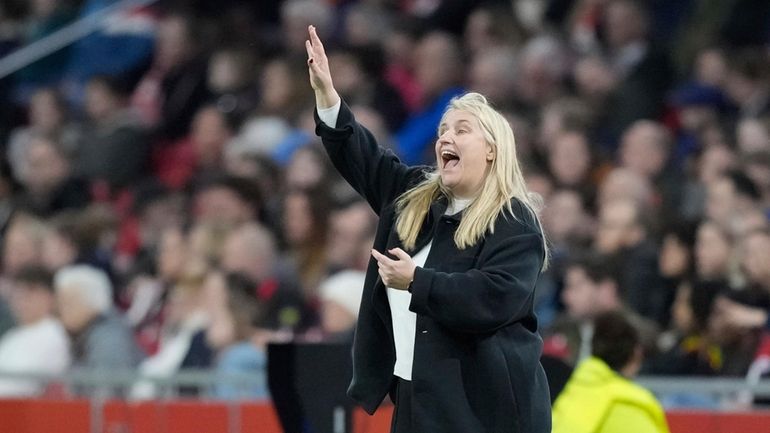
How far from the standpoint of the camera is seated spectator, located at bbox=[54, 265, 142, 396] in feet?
33.3

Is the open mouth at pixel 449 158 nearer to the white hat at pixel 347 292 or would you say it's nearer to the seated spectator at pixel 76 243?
the white hat at pixel 347 292

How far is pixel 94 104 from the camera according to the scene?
14.0 meters

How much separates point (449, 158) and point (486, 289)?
1.52 ft

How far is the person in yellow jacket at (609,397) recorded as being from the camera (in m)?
6.21

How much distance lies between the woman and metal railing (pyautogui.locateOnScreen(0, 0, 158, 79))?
9682 mm

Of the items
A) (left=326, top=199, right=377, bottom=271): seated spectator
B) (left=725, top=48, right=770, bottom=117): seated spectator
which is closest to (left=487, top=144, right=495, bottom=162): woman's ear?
(left=326, top=199, right=377, bottom=271): seated spectator

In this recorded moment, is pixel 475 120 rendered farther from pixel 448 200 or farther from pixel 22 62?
pixel 22 62

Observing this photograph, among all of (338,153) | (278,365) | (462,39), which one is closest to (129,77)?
(462,39)

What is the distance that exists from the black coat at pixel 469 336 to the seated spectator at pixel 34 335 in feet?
15.6

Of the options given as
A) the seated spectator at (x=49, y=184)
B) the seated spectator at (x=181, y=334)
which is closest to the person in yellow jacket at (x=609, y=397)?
the seated spectator at (x=181, y=334)

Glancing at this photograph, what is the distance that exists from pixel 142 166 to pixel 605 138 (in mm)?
3987

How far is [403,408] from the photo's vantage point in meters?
5.15

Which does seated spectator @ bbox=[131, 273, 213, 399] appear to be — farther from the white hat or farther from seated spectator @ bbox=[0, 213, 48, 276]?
seated spectator @ bbox=[0, 213, 48, 276]


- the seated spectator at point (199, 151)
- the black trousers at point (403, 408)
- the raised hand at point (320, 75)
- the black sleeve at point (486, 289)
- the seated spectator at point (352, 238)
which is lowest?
the black trousers at point (403, 408)
